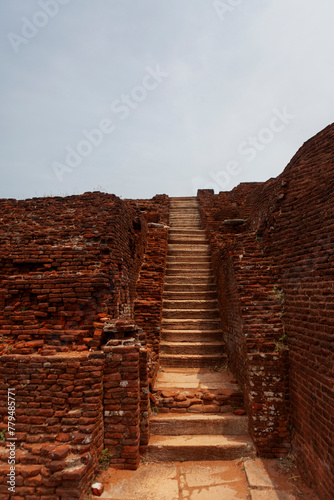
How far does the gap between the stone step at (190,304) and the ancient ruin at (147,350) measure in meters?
0.90

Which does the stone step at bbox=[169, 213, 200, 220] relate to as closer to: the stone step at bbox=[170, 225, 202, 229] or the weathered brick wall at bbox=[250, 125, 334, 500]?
the stone step at bbox=[170, 225, 202, 229]

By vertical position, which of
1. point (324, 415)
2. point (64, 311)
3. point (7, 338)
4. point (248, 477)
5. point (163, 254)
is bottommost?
point (248, 477)

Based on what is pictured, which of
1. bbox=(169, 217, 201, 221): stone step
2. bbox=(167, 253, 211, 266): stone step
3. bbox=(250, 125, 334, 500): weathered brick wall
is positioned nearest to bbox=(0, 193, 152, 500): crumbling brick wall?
bbox=(250, 125, 334, 500): weathered brick wall

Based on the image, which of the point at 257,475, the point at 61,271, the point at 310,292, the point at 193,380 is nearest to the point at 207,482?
the point at 257,475

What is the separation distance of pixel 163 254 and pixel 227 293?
3154mm

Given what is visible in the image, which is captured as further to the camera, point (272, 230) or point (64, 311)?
point (272, 230)

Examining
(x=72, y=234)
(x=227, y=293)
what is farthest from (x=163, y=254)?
(x=72, y=234)

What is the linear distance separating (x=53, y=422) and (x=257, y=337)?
3276 mm

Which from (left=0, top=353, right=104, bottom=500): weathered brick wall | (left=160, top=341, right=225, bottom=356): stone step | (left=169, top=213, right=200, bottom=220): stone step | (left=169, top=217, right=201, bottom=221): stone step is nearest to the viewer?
(left=0, top=353, right=104, bottom=500): weathered brick wall

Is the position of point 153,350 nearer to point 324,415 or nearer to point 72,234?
point 72,234

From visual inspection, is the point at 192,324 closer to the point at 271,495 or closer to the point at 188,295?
the point at 188,295

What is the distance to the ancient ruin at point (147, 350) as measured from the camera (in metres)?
3.64

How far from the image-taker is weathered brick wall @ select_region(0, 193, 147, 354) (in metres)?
4.61

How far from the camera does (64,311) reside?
15.4 ft
